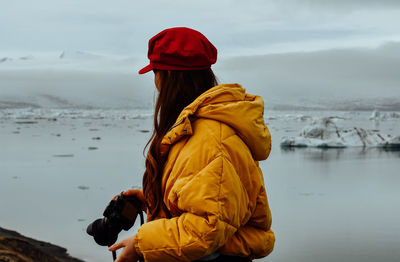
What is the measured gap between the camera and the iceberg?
9.13m

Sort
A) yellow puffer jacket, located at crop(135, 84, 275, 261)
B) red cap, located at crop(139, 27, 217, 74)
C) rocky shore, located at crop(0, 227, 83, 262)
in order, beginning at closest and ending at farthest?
yellow puffer jacket, located at crop(135, 84, 275, 261), red cap, located at crop(139, 27, 217, 74), rocky shore, located at crop(0, 227, 83, 262)

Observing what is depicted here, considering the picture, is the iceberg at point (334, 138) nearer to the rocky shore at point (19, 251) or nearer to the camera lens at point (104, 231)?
the rocky shore at point (19, 251)

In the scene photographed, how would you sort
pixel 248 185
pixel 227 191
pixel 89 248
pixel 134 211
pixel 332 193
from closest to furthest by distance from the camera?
pixel 227 191 < pixel 248 185 < pixel 134 211 < pixel 89 248 < pixel 332 193

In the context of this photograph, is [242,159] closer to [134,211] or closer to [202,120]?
[202,120]

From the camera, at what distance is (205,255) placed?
1.23 meters

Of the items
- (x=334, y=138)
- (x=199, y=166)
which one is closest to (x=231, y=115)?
(x=199, y=166)

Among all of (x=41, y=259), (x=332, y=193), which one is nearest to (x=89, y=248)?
(x=41, y=259)

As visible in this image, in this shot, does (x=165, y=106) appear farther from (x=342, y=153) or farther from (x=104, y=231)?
(x=342, y=153)

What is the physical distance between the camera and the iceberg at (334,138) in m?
9.13

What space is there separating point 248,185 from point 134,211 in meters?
0.41

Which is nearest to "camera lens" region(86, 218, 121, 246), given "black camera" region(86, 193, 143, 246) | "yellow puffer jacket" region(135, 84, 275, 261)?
"black camera" region(86, 193, 143, 246)

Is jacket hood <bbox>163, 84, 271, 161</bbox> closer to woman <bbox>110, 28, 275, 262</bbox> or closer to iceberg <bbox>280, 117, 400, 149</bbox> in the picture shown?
woman <bbox>110, 28, 275, 262</bbox>

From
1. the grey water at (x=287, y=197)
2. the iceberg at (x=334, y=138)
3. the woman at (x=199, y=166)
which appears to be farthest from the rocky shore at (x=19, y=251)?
the iceberg at (x=334, y=138)

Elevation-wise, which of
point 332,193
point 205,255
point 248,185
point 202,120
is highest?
point 202,120
